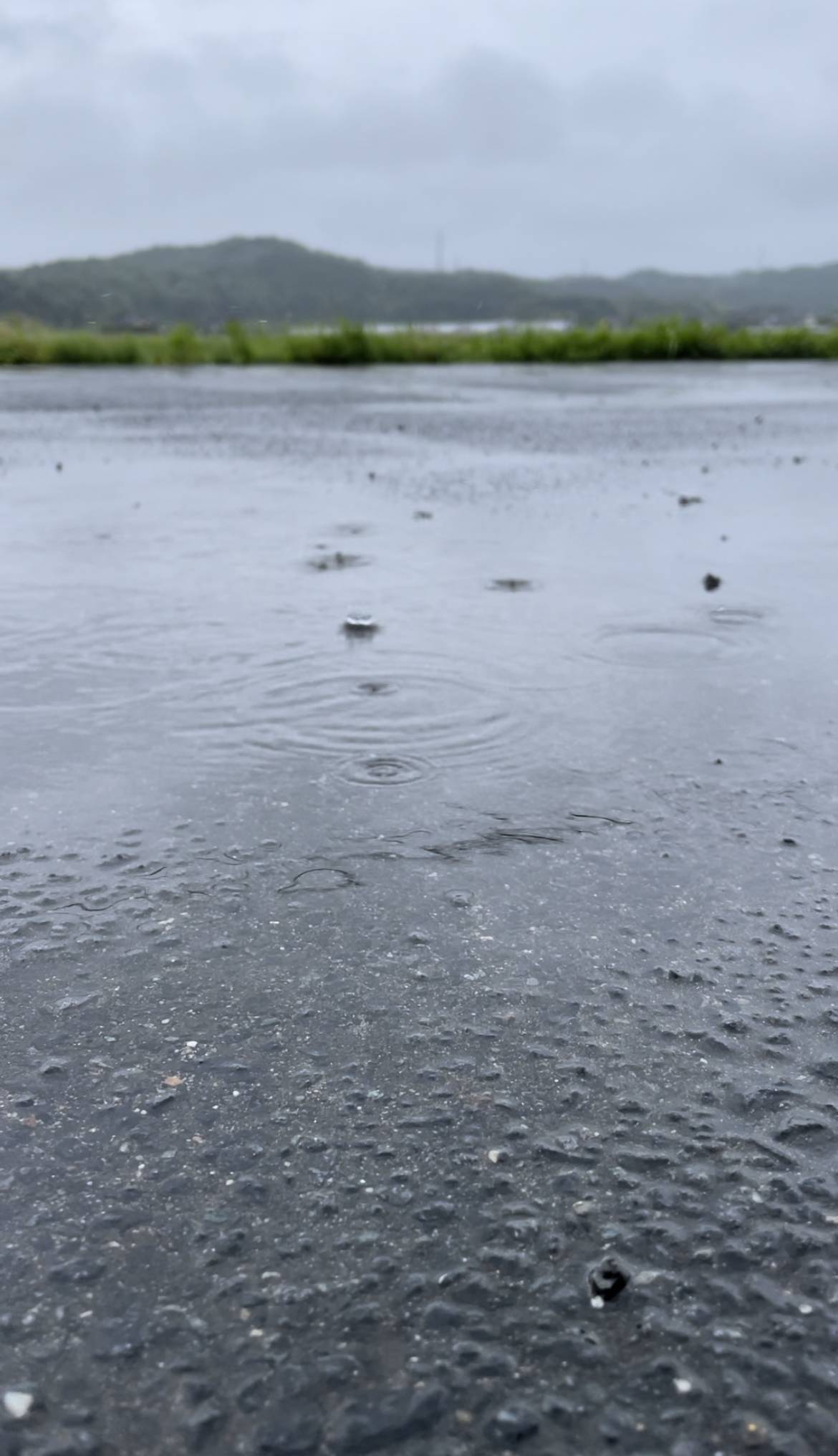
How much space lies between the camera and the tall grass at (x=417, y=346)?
26.0m

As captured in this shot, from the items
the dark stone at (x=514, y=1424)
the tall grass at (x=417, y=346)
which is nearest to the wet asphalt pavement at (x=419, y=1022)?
the dark stone at (x=514, y=1424)

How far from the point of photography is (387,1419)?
1.46 m

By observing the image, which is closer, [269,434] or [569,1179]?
[569,1179]

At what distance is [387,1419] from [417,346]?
2701 cm

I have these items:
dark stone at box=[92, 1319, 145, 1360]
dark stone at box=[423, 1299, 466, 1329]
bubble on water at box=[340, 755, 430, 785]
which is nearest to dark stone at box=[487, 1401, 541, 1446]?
dark stone at box=[423, 1299, 466, 1329]

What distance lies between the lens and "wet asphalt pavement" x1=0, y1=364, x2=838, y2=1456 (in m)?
1.53

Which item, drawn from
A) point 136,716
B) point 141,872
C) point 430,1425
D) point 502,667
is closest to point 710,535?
point 502,667

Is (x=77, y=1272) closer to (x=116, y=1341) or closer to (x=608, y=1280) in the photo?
(x=116, y=1341)

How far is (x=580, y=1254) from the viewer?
171cm

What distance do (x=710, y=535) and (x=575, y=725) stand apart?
3767mm

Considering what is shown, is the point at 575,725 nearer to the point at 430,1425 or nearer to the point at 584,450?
the point at 430,1425

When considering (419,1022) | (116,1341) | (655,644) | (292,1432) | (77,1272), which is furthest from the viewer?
(655,644)

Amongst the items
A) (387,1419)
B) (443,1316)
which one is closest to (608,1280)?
(443,1316)

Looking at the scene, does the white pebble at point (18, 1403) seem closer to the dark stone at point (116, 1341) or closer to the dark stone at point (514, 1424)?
the dark stone at point (116, 1341)
